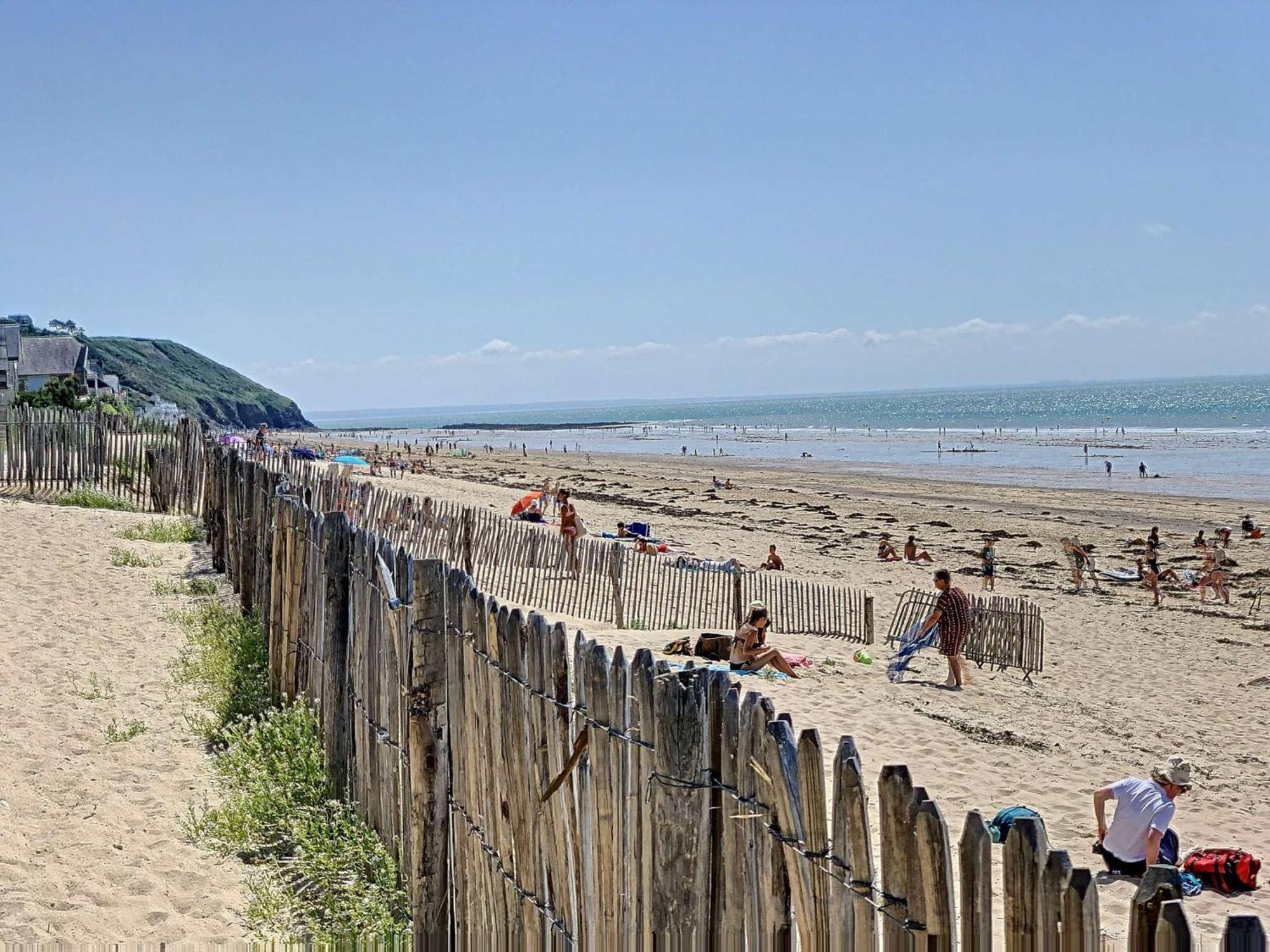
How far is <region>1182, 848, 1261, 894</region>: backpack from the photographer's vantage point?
6.00 m

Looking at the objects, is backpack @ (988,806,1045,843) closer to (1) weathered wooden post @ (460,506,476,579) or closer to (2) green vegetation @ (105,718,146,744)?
(2) green vegetation @ (105,718,146,744)

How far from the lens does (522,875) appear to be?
A: 3502 mm

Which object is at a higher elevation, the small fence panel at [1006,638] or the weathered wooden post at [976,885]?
the weathered wooden post at [976,885]

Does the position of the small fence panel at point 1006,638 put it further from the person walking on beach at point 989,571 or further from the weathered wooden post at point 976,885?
the weathered wooden post at point 976,885

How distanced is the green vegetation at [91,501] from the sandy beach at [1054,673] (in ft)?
24.3

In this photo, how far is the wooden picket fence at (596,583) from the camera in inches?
527

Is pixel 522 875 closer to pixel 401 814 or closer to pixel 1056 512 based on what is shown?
pixel 401 814

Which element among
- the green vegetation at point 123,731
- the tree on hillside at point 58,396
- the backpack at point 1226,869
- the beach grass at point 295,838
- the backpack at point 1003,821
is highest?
the tree on hillside at point 58,396

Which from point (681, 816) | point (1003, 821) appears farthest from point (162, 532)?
point (681, 816)

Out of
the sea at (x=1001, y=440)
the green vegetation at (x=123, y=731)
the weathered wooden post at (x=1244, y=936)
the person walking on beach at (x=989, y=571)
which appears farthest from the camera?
the sea at (x=1001, y=440)

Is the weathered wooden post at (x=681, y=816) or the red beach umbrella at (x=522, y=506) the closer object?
the weathered wooden post at (x=681, y=816)

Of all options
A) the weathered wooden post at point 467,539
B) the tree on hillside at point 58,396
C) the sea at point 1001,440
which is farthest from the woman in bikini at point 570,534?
the tree on hillside at point 58,396

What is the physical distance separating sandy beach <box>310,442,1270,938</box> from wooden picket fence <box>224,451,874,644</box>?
2.30 feet

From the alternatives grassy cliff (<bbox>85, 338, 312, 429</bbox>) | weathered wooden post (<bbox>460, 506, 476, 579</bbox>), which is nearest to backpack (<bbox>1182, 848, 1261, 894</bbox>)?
weathered wooden post (<bbox>460, 506, 476, 579</bbox>)
